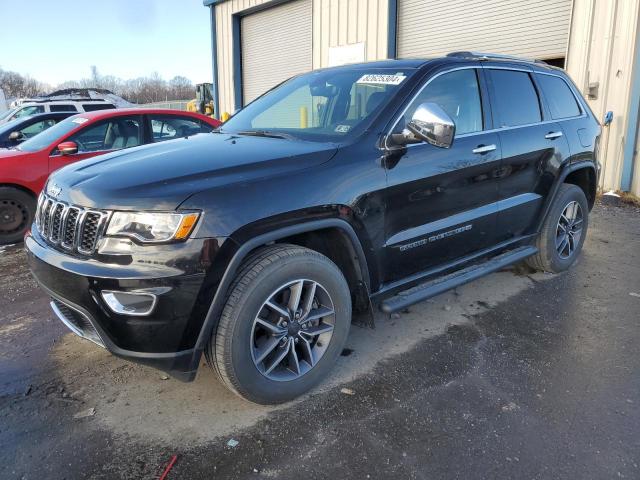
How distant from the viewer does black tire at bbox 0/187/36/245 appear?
627 centimetres

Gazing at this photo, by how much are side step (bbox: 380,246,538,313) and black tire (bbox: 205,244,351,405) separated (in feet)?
1.49

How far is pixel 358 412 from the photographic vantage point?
9.18ft

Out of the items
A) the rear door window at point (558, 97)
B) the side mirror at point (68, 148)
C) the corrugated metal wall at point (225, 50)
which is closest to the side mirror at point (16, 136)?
the side mirror at point (68, 148)

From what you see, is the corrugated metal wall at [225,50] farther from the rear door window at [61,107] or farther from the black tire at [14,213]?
the black tire at [14,213]

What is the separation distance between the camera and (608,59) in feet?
26.7

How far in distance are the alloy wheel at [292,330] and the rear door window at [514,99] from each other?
6.88 ft

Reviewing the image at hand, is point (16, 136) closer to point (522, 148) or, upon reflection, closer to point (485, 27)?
point (522, 148)

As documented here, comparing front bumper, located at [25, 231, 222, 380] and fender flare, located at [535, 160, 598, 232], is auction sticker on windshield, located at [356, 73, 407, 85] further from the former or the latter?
fender flare, located at [535, 160, 598, 232]

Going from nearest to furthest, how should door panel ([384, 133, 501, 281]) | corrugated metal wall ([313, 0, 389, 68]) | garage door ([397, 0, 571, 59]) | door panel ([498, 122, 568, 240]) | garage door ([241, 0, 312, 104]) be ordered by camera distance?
door panel ([384, 133, 501, 281]) < door panel ([498, 122, 568, 240]) < garage door ([397, 0, 571, 59]) < corrugated metal wall ([313, 0, 389, 68]) < garage door ([241, 0, 312, 104])

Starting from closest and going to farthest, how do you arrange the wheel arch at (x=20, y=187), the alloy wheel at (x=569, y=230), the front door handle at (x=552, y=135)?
the front door handle at (x=552, y=135) < the alloy wheel at (x=569, y=230) < the wheel arch at (x=20, y=187)

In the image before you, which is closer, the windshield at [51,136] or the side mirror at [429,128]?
the side mirror at [429,128]

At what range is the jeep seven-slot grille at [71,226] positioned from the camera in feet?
8.02

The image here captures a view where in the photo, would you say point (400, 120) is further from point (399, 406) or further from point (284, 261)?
point (399, 406)

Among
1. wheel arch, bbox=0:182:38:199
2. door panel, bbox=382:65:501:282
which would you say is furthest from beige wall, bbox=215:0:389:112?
door panel, bbox=382:65:501:282
